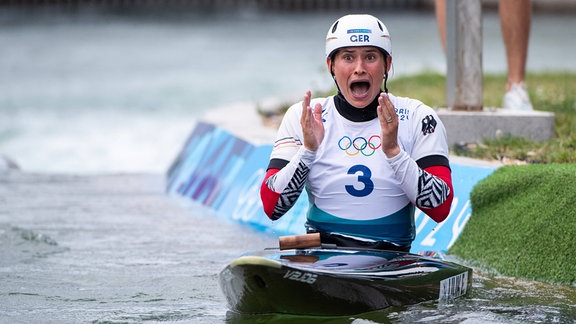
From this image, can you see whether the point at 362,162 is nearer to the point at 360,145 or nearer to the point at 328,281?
the point at 360,145

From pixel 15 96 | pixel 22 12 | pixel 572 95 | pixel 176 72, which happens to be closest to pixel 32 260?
pixel 572 95

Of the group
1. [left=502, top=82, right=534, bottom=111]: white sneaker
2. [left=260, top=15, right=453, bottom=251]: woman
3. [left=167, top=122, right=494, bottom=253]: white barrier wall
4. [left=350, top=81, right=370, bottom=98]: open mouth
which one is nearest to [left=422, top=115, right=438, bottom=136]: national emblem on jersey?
[left=260, top=15, right=453, bottom=251]: woman

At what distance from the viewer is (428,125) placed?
5926 mm

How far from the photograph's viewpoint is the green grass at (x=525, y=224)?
6.46m

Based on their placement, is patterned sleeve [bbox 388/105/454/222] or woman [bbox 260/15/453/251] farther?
woman [bbox 260/15/453/251]

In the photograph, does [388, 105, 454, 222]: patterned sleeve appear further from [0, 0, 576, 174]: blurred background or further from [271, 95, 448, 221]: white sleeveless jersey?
[0, 0, 576, 174]: blurred background

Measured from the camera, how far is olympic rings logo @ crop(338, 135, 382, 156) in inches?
232

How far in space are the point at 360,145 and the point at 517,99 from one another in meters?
3.59

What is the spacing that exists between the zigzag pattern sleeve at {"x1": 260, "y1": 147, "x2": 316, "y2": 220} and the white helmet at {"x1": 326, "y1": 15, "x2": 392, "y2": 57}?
1.83ft

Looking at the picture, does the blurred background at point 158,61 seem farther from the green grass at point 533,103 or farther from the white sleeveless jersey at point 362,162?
the white sleeveless jersey at point 362,162

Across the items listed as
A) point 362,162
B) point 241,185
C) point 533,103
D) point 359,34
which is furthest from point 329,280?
point 533,103

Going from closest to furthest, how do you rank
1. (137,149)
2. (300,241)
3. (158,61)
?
(300,241) → (137,149) → (158,61)

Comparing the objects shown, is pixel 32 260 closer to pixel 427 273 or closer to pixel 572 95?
pixel 427 273

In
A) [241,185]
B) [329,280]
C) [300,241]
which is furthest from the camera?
[241,185]
